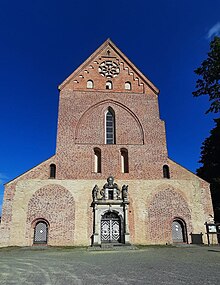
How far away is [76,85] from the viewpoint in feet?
66.0

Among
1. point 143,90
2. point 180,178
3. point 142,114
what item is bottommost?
point 180,178

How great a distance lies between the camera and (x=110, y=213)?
Result: 16.3m

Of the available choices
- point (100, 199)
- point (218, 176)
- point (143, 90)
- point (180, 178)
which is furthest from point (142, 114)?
point (218, 176)

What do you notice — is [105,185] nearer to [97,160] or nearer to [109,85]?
[97,160]

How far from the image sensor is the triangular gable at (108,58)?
808 inches

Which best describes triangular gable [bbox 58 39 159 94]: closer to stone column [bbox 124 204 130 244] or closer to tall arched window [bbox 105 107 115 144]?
tall arched window [bbox 105 107 115 144]

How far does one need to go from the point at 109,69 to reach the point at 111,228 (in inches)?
513

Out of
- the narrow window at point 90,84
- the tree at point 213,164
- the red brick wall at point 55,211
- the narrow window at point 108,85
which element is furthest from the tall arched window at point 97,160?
the tree at point 213,164

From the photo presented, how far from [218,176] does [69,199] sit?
1328cm

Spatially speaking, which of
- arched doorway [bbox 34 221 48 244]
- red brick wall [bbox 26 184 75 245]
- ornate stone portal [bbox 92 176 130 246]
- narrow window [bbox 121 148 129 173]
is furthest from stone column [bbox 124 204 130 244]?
arched doorway [bbox 34 221 48 244]

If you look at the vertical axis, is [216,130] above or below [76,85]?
below

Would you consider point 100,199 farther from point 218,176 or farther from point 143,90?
point 218,176

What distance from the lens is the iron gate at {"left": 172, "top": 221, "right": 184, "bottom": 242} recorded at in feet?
52.2

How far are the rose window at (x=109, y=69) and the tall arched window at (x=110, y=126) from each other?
129 inches
